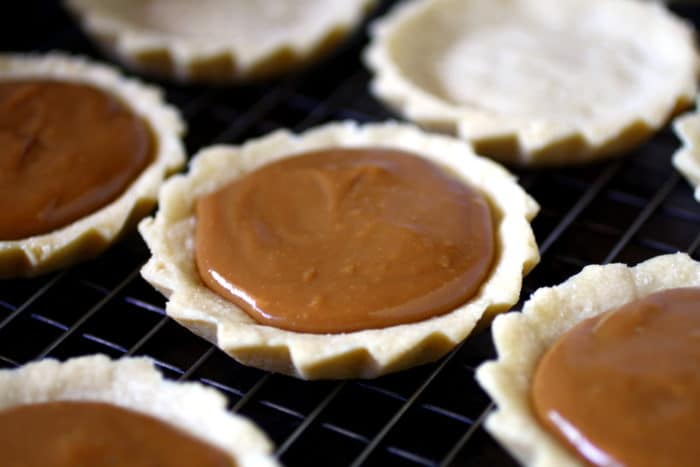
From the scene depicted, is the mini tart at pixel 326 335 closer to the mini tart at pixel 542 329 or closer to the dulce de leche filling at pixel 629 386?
the mini tart at pixel 542 329

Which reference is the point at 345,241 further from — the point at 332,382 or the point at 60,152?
the point at 60,152

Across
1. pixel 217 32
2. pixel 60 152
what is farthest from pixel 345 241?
pixel 217 32

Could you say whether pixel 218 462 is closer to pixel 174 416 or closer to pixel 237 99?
pixel 174 416

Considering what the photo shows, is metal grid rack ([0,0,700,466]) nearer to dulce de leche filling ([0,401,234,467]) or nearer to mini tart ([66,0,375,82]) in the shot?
mini tart ([66,0,375,82])

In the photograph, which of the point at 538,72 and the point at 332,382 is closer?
the point at 332,382

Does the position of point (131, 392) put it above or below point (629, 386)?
below

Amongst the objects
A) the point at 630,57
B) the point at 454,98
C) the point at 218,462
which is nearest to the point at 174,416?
the point at 218,462

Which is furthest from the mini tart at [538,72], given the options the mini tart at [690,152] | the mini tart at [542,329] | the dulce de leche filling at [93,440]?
the dulce de leche filling at [93,440]
